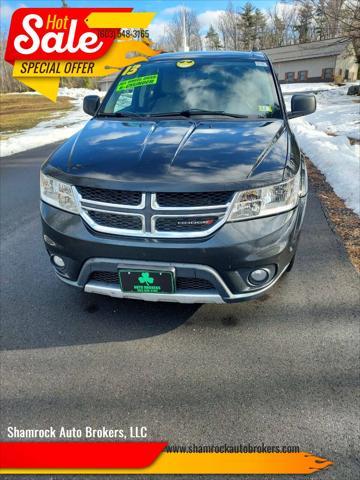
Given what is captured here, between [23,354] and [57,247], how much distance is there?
→ 0.76 m

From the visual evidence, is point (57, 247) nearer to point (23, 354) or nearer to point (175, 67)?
point (23, 354)

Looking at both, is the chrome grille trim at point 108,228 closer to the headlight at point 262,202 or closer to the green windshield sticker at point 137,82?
the headlight at point 262,202

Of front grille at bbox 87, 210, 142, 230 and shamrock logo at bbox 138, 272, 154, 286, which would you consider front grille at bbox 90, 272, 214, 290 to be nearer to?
shamrock logo at bbox 138, 272, 154, 286

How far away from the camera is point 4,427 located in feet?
6.67

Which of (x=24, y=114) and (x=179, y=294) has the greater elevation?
(x=179, y=294)

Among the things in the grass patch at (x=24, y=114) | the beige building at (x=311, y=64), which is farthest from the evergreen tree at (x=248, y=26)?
the grass patch at (x=24, y=114)

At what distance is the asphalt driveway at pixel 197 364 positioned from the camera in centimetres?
198

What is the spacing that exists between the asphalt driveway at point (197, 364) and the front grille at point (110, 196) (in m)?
0.98

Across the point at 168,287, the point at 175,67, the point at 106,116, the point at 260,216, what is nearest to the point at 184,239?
the point at 168,287

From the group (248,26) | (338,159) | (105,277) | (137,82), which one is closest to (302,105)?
(137,82)

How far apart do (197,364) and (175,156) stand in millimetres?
1323

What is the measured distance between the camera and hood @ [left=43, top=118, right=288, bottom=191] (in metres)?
2.21

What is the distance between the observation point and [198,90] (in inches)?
138

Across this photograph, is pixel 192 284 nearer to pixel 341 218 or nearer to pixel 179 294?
pixel 179 294
